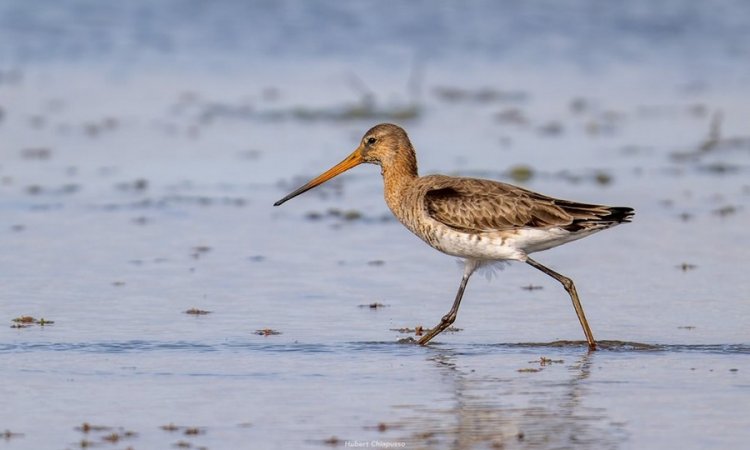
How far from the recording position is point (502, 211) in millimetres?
9883

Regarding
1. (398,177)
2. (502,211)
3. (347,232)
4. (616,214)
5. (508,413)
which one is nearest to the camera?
(508,413)

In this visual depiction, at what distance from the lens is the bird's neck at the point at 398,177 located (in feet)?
34.4

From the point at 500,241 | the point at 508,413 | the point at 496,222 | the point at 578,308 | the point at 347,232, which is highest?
the point at 347,232

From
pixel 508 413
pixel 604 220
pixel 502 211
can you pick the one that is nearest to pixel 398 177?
pixel 502 211

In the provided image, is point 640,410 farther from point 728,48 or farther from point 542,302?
point 728,48

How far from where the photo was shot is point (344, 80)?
21594 mm

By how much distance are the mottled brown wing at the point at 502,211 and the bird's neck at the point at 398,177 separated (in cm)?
48

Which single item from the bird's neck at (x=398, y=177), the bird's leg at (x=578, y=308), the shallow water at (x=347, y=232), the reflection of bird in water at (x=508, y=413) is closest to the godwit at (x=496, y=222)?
the bird's leg at (x=578, y=308)

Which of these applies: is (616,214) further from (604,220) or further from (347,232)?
(347,232)

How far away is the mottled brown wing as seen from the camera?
980 centimetres

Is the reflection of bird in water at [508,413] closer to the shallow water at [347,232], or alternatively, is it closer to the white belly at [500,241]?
the shallow water at [347,232]

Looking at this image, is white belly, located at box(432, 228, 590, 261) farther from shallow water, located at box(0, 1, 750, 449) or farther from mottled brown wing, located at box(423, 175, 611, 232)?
shallow water, located at box(0, 1, 750, 449)

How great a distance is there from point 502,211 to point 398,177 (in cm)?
101

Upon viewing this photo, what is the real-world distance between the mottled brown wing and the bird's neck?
48 cm
